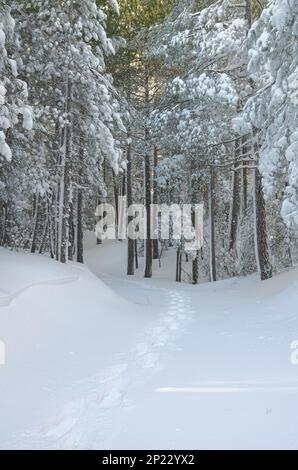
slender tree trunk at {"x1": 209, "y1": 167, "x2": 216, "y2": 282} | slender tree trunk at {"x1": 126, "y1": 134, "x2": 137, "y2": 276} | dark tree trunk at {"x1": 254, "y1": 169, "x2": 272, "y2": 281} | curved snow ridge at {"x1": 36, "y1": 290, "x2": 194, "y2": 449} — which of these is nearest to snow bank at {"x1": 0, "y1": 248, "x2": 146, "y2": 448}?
curved snow ridge at {"x1": 36, "y1": 290, "x2": 194, "y2": 449}

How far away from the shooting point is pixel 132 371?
20.4 feet

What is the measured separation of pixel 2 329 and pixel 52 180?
985 cm

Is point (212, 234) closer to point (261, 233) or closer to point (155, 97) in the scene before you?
point (261, 233)

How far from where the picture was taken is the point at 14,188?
15.6m

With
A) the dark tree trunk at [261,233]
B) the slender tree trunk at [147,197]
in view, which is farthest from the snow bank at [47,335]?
the slender tree trunk at [147,197]

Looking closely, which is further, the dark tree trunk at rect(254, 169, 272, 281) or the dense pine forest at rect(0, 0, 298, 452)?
the dark tree trunk at rect(254, 169, 272, 281)

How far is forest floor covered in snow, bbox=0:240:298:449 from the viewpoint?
430cm

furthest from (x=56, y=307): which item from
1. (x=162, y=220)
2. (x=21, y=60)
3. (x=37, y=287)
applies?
(x=162, y=220)

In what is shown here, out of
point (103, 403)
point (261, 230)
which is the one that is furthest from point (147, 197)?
point (103, 403)

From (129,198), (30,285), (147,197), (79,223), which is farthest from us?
(79,223)

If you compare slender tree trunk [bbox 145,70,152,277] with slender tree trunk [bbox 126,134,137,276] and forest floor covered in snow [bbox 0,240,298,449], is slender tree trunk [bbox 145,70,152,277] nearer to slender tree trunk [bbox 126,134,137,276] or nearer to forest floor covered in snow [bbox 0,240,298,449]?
slender tree trunk [bbox 126,134,137,276]

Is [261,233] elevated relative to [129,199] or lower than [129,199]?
lower

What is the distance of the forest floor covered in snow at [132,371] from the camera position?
169 inches

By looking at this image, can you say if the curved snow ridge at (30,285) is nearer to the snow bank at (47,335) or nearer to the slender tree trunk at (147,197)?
the snow bank at (47,335)
